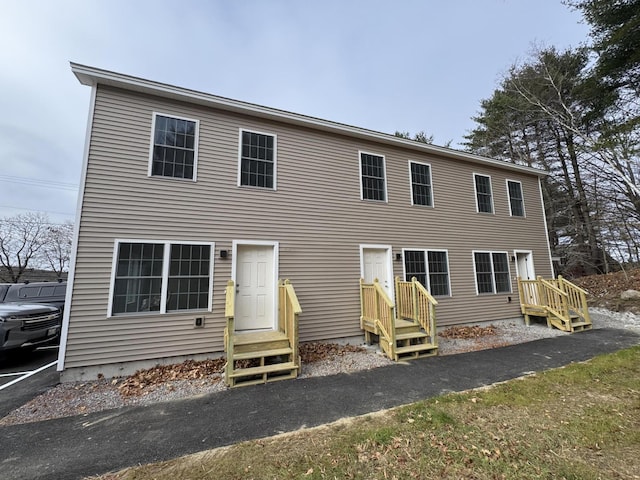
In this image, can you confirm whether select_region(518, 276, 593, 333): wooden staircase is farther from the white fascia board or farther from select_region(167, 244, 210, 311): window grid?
select_region(167, 244, 210, 311): window grid

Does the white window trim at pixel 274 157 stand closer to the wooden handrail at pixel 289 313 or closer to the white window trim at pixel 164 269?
the white window trim at pixel 164 269

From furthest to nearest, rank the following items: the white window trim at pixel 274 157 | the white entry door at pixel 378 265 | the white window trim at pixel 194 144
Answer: the white entry door at pixel 378 265
the white window trim at pixel 274 157
the white window trim at pixel 194 144

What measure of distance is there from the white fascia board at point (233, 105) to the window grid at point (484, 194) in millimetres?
1014

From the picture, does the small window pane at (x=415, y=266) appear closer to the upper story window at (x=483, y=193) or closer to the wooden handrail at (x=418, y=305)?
the wooden handrail at (x=418, y=305)

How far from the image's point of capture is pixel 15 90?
14.0 meters

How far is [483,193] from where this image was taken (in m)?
9.33

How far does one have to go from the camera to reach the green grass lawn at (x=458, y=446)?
2309 millimetres

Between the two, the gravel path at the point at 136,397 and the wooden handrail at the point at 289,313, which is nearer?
the gravel path at the point at 136,397

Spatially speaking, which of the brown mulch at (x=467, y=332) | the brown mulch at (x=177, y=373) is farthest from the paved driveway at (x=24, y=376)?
the brown mulch at (x=467, y=332)

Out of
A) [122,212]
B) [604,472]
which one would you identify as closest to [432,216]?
[604,472]

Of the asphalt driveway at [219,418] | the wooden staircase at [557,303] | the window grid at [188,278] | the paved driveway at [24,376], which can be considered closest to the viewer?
the asphalt driveway at [219,418]

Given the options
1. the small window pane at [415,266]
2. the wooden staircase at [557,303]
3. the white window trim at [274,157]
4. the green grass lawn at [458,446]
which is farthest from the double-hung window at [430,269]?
the white window trim at [274,157]

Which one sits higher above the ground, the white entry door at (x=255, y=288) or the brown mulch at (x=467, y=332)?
the white entry door at (x=255, y=288)

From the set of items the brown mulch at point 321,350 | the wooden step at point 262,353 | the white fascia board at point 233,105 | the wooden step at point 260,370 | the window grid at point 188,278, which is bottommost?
the brown mulch at point 321,350
